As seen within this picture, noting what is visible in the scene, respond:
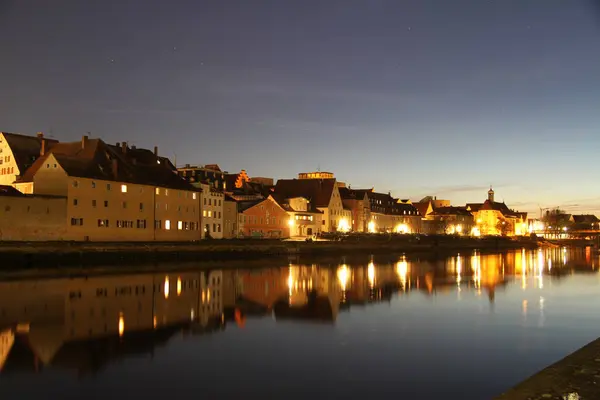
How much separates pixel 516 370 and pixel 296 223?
7704 cm

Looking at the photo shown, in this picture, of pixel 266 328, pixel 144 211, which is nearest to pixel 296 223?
pixel 144 211

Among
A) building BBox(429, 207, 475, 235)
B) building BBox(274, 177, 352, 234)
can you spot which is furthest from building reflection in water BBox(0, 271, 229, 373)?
building BBox(429, 207, 475, 235)

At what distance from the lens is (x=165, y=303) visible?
29719 mm

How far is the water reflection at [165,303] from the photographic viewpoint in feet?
62.4

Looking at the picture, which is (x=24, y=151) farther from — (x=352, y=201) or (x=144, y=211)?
(x=352, y=201)

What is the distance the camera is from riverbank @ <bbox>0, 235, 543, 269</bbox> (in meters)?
46.4

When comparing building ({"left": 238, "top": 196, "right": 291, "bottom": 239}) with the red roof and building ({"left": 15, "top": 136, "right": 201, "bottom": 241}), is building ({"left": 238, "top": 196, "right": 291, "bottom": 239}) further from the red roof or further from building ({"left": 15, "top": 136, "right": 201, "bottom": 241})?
the red roof

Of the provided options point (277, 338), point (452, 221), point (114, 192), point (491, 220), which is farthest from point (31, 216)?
point (491, 220)

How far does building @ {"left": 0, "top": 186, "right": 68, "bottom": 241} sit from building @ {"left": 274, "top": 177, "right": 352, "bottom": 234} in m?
51.0

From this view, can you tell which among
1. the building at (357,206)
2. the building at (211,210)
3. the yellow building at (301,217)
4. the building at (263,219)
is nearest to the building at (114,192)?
the building at (211,210)

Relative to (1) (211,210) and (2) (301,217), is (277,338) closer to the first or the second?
(1) (211,210)

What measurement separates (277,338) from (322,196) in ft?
271

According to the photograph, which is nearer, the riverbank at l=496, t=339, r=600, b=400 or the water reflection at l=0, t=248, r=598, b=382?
the riverbank at l=496, t=339, r=600, b=400

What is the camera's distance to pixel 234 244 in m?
67.3
